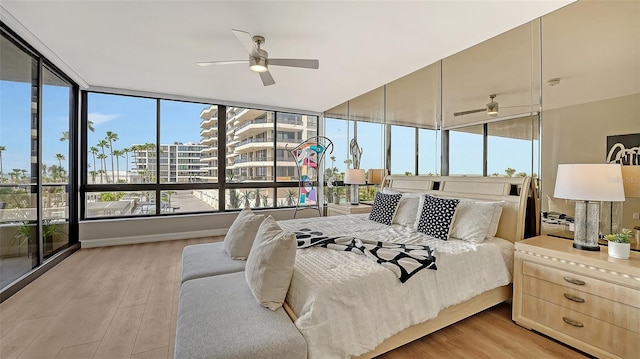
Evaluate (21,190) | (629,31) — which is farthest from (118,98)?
(629,31)

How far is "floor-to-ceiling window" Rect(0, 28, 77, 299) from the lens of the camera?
105 inches

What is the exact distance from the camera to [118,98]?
4.74 m

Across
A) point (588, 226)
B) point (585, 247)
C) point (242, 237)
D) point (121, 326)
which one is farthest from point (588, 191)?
point (121, 326)

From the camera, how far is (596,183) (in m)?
1.91

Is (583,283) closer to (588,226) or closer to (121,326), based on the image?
(588,226)

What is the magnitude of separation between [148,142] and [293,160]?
2.78 m

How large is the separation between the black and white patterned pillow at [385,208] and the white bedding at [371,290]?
817 millimetres

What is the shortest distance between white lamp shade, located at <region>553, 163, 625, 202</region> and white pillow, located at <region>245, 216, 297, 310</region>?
203cm

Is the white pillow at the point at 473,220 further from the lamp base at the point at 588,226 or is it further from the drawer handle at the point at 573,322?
the drawer handle at the point at 573,322

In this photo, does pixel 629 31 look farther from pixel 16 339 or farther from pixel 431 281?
pixel 16 339

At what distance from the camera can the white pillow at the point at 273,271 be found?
5.57 ft

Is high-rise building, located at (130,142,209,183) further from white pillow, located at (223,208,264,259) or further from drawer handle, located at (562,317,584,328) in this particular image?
drawer handle, located at (562,317,584,328)

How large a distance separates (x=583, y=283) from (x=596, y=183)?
69 cm

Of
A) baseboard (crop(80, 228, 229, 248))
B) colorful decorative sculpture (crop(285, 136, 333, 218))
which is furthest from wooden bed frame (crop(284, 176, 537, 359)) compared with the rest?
baseboard (crop(80, 228, 229, 248))
